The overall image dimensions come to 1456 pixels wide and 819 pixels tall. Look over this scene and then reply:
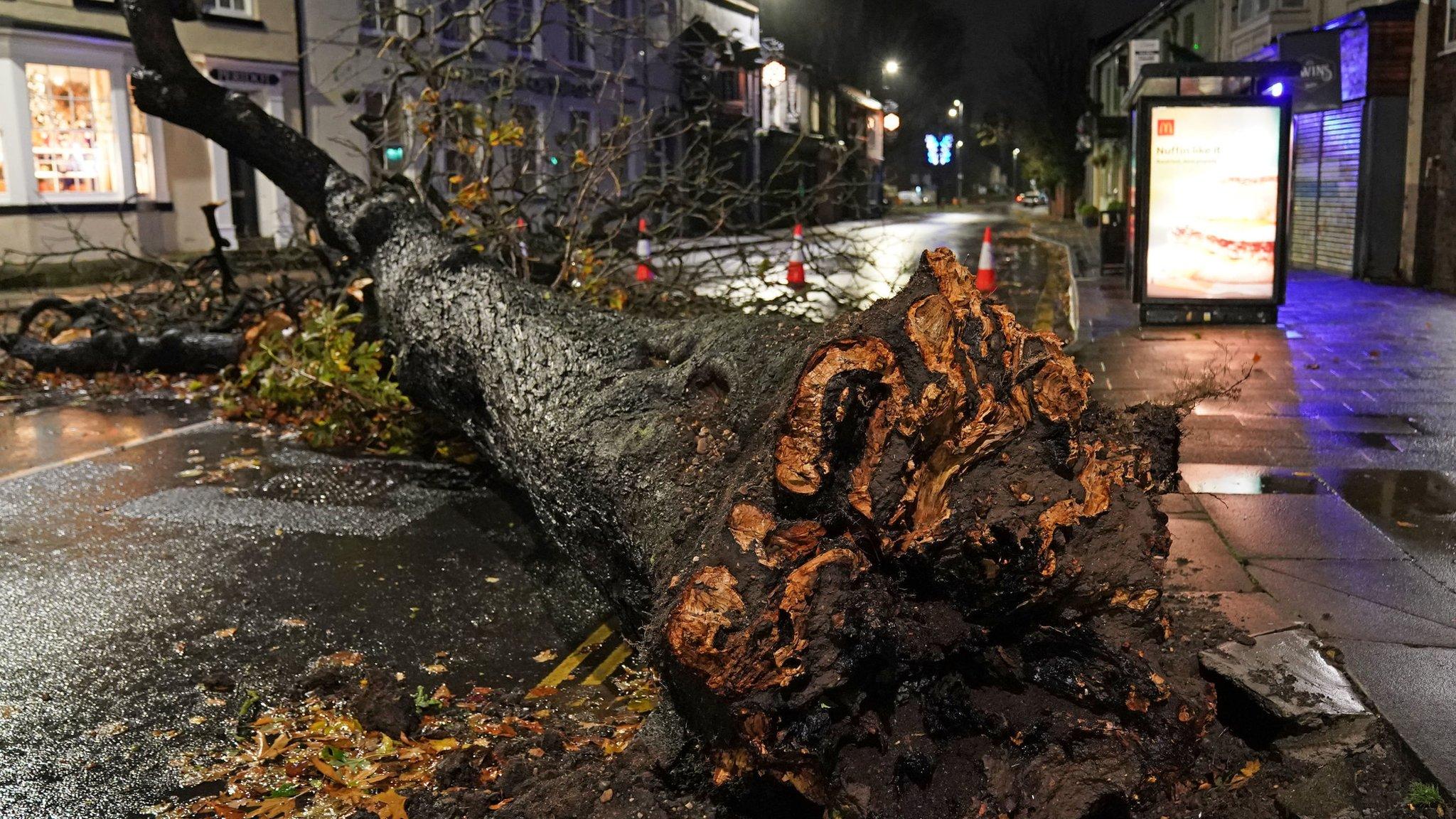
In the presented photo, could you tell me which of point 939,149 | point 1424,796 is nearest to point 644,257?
point 1424,796

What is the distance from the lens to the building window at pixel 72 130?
69.3 feet

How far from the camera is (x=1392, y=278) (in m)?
17.6

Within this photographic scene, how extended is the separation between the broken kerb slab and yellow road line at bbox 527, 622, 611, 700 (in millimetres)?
2203

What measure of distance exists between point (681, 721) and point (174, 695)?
1.96 metres

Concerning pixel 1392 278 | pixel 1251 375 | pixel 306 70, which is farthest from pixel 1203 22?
pixel 1251 375

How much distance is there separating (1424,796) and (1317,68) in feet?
59.8

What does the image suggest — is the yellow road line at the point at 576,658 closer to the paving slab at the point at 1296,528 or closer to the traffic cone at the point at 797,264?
the paving slab at the point at 1296,528

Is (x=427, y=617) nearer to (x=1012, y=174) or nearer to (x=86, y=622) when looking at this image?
(x=86, y=622)

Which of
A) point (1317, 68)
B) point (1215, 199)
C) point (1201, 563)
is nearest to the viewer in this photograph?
point (1201, 563)

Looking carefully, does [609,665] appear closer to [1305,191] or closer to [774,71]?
[1305,191]

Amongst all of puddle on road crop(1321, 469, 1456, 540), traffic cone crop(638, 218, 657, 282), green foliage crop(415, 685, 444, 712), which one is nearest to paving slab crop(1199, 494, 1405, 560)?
puddle on road crop(1321, 469, 1456, 540)

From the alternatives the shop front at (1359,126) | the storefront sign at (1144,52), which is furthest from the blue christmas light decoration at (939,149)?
the shop front at (1359,126)

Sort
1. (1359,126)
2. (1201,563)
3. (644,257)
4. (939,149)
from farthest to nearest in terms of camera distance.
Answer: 1. (939,149)
2. (1359,126)
3. (644,257)
4. (1201,563)

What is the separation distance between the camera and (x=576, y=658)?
176 inches
